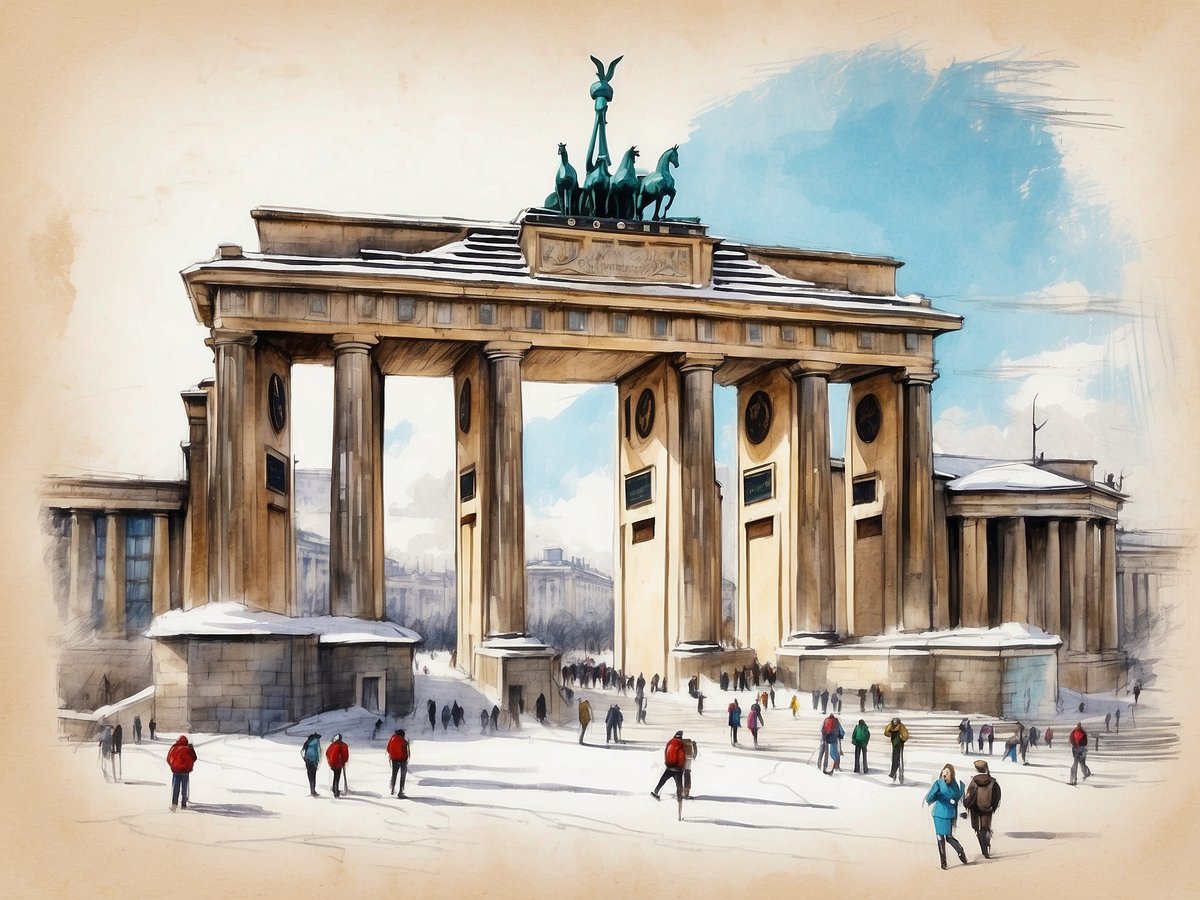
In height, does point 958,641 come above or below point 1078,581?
below

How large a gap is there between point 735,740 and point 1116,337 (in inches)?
468

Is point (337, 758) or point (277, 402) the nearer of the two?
point (337, 758)

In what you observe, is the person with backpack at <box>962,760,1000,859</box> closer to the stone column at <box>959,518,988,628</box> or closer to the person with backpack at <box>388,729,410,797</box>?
the person with backpack at <box>388,729,410,797</box>

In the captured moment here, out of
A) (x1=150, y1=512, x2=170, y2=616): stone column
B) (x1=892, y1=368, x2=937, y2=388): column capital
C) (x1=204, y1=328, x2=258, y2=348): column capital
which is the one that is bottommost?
(x1=150, y1=512, x2=170, y2=616): stone column

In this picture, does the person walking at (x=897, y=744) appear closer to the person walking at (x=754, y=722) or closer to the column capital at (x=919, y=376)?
the person walking at (x=754, y=722)

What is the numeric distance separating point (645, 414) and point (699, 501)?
4231mm

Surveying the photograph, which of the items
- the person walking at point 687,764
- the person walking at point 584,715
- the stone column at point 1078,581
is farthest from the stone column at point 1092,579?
the person walking at point 687,764

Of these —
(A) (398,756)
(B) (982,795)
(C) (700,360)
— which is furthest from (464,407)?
(B) (982,795)

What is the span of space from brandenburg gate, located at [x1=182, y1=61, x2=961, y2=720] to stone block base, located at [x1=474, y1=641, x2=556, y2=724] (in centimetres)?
6

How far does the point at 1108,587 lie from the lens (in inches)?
1775

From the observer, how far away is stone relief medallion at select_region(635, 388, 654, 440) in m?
41.4

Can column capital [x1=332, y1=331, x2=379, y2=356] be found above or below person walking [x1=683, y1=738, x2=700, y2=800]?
above

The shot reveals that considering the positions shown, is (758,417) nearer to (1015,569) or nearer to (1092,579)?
(1015,569)

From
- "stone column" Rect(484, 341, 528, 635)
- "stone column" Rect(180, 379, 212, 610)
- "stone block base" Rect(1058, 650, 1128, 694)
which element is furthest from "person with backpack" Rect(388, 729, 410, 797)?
"stone block base" Rect(1058, 650, 1128, 694)
